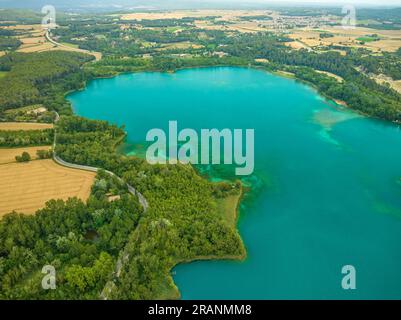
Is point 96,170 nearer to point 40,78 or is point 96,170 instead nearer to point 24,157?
point 24,157

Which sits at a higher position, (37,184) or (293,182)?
(37,184)

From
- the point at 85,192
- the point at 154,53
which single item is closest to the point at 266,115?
the point at 85,192

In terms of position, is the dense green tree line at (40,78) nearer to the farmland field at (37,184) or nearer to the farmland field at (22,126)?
the farmland field at (22,126)

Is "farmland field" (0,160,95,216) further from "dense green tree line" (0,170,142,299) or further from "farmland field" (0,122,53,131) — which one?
"farmland field" (0,122,53,131)

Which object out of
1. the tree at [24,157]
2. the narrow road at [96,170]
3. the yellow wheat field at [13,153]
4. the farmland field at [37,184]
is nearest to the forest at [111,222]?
the narrow road at [96,170]

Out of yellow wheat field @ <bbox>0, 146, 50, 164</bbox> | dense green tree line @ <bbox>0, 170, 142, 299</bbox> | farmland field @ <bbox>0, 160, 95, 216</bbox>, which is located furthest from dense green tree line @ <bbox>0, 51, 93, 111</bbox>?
dense green tree line @ <bbox>0, 170, 142, 299</bbox>

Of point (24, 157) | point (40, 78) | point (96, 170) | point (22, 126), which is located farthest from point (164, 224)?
point (40, 78)
